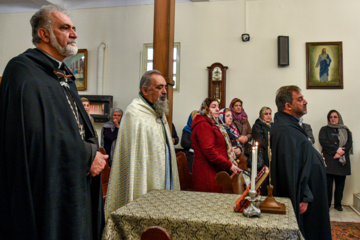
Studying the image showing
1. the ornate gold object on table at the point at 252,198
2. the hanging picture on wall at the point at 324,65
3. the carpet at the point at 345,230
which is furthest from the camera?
the hanging picture on wall at the point at 324,65

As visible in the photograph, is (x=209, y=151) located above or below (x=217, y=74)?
below

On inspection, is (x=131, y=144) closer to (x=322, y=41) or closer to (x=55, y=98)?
(x=55, y=98)

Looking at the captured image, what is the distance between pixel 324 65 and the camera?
6.26 m

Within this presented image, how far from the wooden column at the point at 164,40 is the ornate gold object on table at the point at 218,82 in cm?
236

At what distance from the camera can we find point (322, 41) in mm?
6312

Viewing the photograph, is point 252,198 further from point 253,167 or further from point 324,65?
point 324,65

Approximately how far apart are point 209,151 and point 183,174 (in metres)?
0.41

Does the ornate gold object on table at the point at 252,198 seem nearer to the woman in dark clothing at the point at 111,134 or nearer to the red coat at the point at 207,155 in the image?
the red coat at the point at 207,155

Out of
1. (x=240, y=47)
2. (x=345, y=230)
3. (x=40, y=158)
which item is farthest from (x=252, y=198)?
(x=240, y=47)

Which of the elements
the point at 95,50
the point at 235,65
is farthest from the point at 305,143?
the point at 95,50

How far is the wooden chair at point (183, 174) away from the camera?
10.2ft

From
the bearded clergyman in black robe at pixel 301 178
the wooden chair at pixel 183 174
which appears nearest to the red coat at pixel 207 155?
the wooden chair at pixel 183 174

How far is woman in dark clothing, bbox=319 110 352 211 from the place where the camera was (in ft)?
18.3

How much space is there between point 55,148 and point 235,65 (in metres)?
5.58
